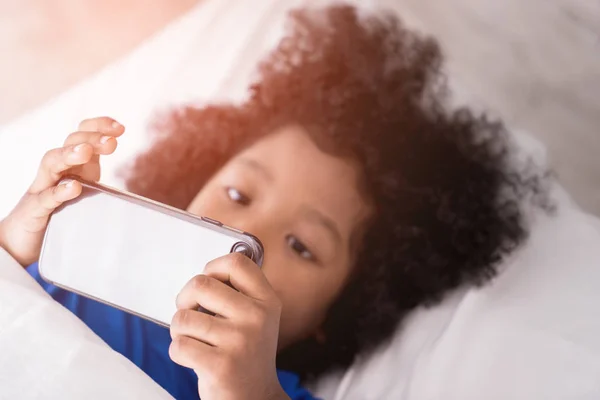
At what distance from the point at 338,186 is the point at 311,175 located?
2 centimetres

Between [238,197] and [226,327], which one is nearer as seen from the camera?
[226,327]

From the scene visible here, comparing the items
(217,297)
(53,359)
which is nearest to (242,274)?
(217,297)

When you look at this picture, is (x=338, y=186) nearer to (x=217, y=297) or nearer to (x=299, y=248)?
(x=299, y=248)

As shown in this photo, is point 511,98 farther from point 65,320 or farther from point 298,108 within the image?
point 65,320

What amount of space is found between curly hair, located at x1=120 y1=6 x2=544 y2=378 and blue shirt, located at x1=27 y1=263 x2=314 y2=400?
9cm

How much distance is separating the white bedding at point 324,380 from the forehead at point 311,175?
8 cm

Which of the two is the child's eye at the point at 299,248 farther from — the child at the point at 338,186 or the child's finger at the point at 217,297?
the child's finger at the point at 217,297

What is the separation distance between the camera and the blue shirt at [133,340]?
40cm

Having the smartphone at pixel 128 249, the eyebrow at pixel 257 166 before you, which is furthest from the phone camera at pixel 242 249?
the eyebrow at pixel 257 166

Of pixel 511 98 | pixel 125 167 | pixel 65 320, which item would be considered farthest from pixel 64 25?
pixel 511 98

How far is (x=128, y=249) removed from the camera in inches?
14.5

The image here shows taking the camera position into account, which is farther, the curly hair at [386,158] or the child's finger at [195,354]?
the curly hair at [386,158]

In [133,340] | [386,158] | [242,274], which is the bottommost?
[133,340]

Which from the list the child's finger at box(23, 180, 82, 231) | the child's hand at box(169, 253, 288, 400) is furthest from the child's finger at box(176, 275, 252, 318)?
the child's finger at box(23, 180, 82, 231)
